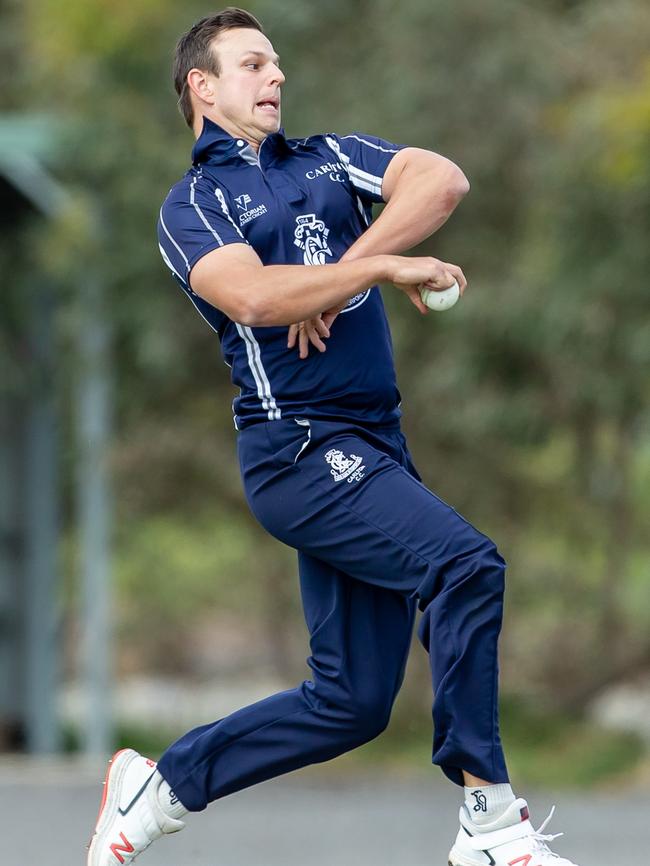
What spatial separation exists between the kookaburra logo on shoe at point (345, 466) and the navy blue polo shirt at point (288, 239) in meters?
0.10

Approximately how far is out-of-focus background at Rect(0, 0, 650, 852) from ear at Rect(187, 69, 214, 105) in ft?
17.5

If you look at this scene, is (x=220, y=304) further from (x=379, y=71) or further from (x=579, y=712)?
(x=579, y=712)

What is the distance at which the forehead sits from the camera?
Answer: 3836mm

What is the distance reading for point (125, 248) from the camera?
1042cm

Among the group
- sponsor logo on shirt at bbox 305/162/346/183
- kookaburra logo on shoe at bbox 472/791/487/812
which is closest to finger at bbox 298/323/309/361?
sponsor logo on shirt at bbox 305/162/346/183

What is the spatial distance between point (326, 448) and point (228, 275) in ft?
1.45

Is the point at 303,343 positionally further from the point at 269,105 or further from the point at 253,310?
the point at 269,105

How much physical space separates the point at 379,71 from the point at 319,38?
70cm

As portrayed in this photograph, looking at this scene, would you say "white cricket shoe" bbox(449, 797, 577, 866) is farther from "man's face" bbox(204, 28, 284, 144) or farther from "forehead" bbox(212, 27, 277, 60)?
"forehead" bbox(212, 27, 277, 60)

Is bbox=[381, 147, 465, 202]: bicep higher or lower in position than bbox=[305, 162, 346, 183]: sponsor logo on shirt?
lower

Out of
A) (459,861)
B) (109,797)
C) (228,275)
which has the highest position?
(228,275)

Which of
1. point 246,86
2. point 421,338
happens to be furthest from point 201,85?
point 421,338

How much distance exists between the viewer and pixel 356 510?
365 centimetres

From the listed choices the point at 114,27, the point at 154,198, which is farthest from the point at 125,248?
the point at 114,27
